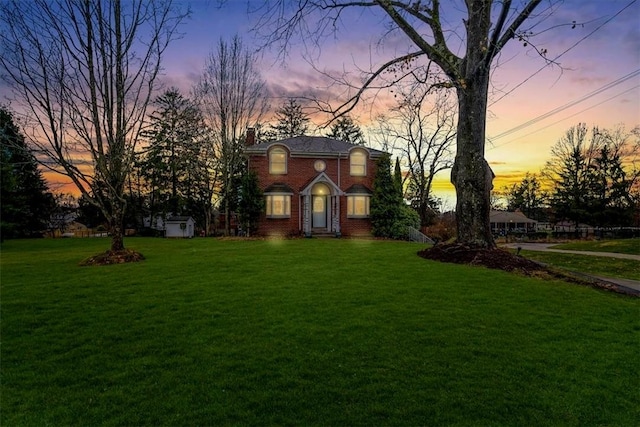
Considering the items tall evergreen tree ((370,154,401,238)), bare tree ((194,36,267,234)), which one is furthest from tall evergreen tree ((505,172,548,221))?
bare tree ((194,36,267,234))

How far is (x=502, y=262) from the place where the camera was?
9.14 metres

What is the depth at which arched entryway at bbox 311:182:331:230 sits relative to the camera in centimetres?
2314

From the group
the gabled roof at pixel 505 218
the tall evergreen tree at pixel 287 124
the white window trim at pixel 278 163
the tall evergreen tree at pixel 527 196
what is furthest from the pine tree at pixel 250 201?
the tall evergreen tree at pixel 527 196

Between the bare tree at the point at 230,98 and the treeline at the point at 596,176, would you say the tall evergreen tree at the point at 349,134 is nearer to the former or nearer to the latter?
the bare tree at the point at 230,98

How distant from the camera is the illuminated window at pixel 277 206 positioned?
72.5 feet

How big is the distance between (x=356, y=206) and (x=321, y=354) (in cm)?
1934

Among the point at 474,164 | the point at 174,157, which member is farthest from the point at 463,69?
the point at 174,157

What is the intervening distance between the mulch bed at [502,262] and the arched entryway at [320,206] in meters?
12.6

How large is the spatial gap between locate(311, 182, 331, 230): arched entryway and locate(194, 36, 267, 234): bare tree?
21.4 ft

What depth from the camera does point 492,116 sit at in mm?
12094

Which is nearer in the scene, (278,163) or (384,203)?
(384,203)

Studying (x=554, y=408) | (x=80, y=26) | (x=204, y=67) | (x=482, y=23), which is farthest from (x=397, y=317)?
(x=204, y=67)

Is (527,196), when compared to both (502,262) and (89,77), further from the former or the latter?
(89,77)

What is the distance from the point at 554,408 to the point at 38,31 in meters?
15.7
